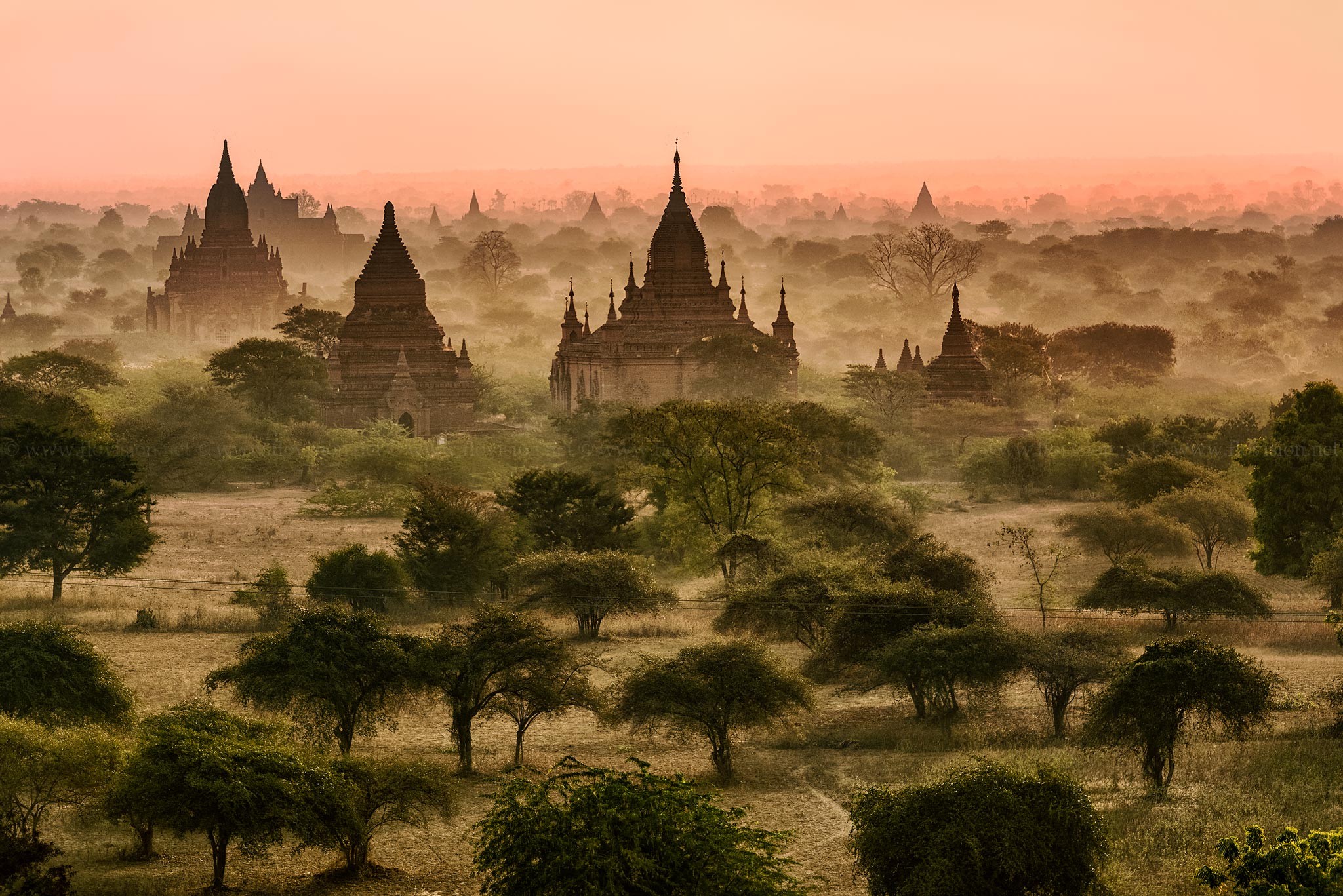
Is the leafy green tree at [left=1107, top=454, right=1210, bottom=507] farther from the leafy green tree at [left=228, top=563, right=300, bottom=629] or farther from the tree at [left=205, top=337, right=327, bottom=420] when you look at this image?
the tree at [left=205, top=337, right=327, bottom=420]

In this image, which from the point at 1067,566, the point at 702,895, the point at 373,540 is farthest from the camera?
the point at 373,540

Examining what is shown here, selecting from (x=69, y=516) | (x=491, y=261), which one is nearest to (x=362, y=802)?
(x=69, y=516)

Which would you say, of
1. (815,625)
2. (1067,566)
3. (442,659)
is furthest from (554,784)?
(1067,566)

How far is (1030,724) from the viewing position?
26656mm

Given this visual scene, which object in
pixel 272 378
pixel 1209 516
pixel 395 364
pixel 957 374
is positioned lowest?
pixel 1209 516

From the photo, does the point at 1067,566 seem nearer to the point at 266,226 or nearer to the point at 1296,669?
the point at 1296,669

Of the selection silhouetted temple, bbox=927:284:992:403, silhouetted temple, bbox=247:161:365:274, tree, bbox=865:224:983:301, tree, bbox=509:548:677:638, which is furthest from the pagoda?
silhouetted temple, bbox=247:161:365:274

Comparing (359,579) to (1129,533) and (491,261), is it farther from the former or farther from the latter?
(491,261)

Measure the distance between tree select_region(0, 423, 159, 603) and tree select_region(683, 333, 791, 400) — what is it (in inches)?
1167

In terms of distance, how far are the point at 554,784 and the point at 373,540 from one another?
24.1 meters

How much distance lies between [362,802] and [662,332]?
46284 mm

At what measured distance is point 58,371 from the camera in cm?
6662

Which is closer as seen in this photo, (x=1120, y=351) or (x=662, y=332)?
(x=662, y=332)

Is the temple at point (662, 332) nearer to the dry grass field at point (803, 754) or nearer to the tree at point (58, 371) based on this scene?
the tree at point (58, 371)
